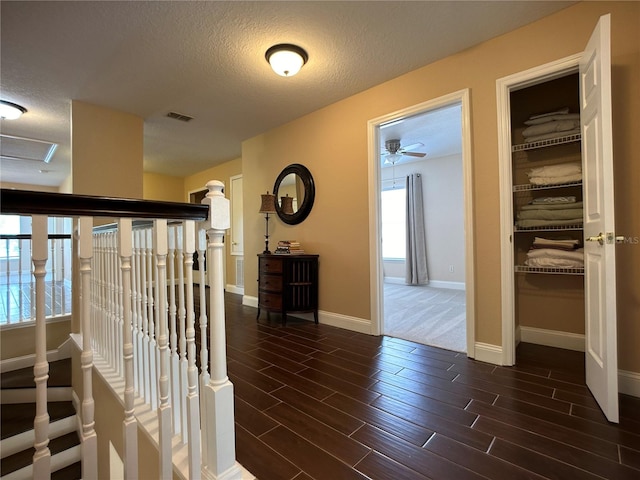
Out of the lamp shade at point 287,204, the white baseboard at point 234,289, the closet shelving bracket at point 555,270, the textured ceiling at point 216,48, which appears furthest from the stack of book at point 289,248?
the closet shelving bracket at point 555,270

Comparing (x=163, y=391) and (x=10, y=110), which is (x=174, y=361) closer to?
(x=163, y=391)

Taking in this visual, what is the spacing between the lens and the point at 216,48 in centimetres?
235

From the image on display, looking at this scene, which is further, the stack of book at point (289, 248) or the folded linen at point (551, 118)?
the stack of book at point (289, 248)

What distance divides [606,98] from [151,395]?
283 centimetres

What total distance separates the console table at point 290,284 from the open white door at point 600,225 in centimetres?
241

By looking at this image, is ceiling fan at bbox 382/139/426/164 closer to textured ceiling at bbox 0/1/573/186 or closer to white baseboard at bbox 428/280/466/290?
textured ceiling at bbox 0/1/573/186

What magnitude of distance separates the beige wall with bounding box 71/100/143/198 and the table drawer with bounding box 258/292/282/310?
1.95 metres

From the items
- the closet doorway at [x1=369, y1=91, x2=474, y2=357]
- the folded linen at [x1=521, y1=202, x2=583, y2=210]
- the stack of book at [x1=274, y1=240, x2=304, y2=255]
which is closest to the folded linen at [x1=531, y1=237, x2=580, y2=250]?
the folded linen at [x1=521, y1=202, x2=583, y2=210]

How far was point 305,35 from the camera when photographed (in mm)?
2219

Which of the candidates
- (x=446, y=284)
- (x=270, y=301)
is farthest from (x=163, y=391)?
(x=446, y=284)

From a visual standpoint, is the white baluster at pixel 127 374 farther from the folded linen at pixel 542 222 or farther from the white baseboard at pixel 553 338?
the white baseboard at pixel 553 338

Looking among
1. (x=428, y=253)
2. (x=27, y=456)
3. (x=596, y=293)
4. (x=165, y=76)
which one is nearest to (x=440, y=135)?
(x=428, y=253)

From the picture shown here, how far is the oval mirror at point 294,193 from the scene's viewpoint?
361 centimetres

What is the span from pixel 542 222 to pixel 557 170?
423 millimetres
